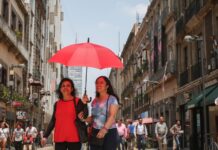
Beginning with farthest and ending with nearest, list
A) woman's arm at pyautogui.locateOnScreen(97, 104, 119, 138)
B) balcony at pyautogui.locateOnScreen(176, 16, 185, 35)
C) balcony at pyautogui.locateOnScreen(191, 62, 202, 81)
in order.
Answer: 1. balcony at pyautogui.locateOnScreen(176, 16, 185, 35)
2. balcony at pyautogui.locateOnScreen(191, 62, 202, 81)
3. woman's arm at pyautogui.locateOnScreen(97, 104, 119, 138)

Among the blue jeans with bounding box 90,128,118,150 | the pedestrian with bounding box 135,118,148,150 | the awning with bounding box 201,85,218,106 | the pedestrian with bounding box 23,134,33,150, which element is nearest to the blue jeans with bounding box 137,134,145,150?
the pedestrian with bounding box 135,118,148,150

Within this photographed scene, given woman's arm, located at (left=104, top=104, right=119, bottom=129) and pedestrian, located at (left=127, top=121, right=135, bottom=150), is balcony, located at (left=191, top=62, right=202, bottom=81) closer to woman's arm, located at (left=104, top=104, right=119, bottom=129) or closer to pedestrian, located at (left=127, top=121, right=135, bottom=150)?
pedestrian, located at (left=127, top=121, right=135, bottom=150)

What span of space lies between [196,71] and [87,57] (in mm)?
20563

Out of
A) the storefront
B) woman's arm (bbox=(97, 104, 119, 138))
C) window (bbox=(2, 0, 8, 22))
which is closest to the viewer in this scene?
woman's arm (bbox=(97, 104, 119, 138))

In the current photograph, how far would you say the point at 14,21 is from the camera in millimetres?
35844

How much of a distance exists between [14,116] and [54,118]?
27644mm

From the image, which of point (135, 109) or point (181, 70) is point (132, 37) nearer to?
point (135, 109)

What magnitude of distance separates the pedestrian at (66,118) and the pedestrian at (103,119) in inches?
6.7

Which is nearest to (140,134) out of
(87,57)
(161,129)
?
(161,129)

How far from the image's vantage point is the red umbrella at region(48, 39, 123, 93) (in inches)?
302

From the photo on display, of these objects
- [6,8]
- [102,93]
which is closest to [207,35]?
[6,8]

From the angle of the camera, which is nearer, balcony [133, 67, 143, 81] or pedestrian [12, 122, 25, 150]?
pedestrian [12, 122, 25, 150]

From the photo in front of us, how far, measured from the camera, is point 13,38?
3328 cm

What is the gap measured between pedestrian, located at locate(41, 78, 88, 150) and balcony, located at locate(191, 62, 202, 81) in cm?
2026
